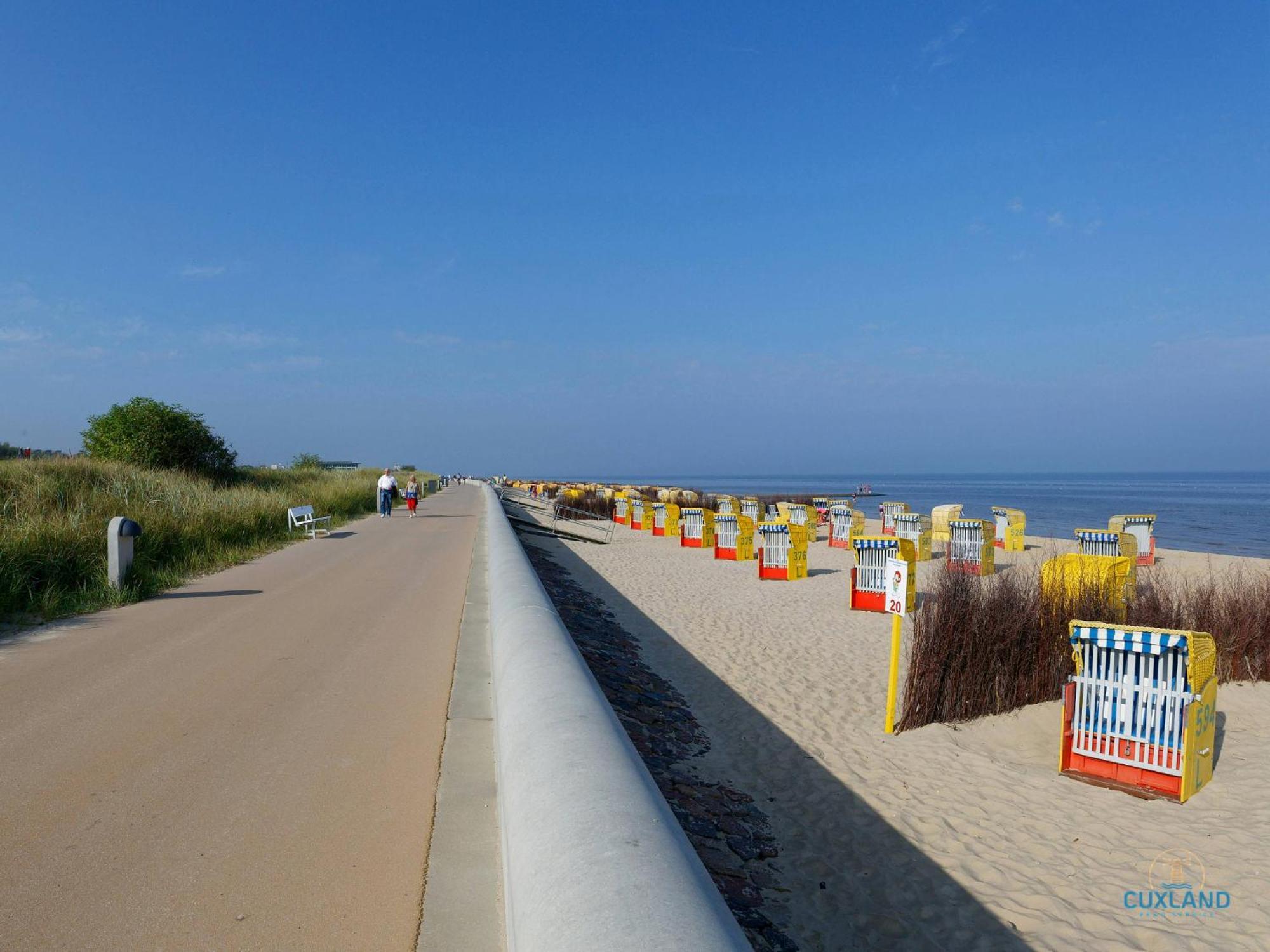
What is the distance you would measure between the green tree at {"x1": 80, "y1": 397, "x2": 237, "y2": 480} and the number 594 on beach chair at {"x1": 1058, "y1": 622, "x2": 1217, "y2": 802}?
2745cm

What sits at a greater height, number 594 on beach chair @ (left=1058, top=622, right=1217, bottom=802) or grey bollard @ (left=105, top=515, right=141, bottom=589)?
grey bollard @ (left=105, top=515, right=141, bottom=589)

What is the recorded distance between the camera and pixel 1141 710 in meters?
6.05

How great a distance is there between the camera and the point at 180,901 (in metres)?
2.79

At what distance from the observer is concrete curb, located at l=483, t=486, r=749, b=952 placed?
1783 millimetres

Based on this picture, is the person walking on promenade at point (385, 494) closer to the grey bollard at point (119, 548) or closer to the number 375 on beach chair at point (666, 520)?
the number 375 on beach chair at point (666, 520)

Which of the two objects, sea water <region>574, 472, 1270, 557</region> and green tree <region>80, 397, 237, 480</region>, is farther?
sea water <region>574, 472, 1270, 557</region>

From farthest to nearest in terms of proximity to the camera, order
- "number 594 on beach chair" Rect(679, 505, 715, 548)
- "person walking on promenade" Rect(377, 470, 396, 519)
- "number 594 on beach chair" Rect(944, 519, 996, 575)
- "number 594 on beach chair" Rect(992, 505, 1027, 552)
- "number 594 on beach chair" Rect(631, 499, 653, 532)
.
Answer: "number 594 on beach chair" Rect(631, 499, 653, 532)
"number 594 on beach chair" Rect(679, 505, 715, 548)
"person walking on promenade" Rect(377, 470, 396, 519)
"number 594 on beach chair" Rect(992, 505, 1027, 552)
"number 594 on beach chair" Rect(944, 519, 996, 575)

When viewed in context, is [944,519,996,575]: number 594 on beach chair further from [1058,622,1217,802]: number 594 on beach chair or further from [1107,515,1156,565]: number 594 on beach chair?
[1058,622,1217,802]: number 594 on beach chair

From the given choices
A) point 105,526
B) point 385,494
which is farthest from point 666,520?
point 105,526

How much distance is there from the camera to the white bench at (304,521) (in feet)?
62.3

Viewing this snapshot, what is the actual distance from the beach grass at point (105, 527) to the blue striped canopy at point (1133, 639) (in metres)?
10.0

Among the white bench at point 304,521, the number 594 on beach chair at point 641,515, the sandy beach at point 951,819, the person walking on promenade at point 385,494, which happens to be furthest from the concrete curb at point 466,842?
the number 594 on beach chair at point 641,515

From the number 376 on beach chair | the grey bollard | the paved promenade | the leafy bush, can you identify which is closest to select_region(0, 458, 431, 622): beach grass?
the leafy bush

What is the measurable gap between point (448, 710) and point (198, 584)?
744cm
